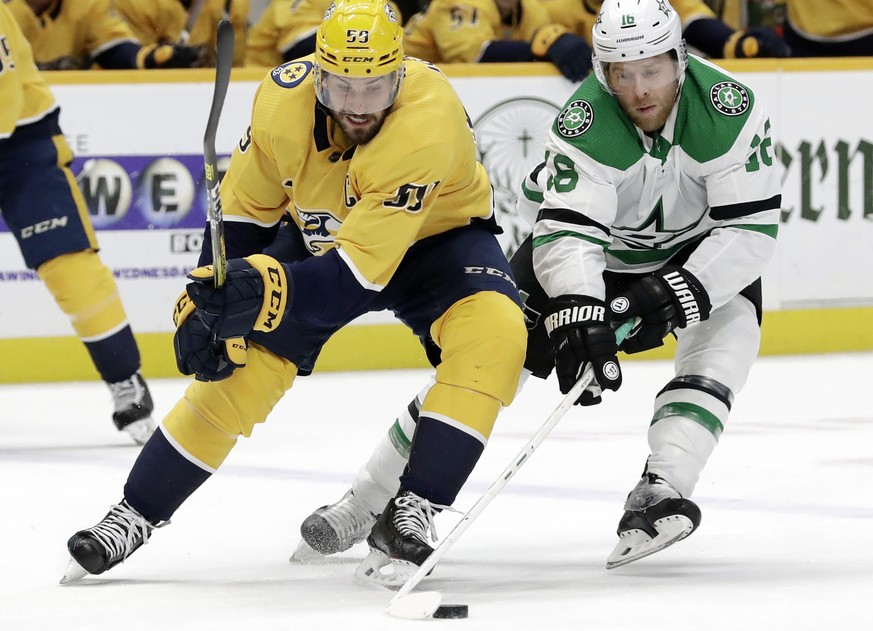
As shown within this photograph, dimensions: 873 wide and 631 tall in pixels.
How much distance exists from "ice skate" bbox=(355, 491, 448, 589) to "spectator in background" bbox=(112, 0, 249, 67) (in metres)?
4.14

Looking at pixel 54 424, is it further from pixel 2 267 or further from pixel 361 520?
pixel 361 520

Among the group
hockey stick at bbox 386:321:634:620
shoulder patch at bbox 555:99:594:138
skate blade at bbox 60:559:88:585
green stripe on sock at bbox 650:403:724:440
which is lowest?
skate blade at bbox 60:559:88:585

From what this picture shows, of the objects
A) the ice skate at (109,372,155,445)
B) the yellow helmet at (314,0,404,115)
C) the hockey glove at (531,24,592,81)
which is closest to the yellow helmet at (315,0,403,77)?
the yellow helmet at (314,0,404,115)

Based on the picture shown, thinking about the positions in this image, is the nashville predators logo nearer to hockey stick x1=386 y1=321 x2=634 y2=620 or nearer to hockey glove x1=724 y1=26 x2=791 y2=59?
hockey stick x1=386 y1=321 x2=634 y2=620

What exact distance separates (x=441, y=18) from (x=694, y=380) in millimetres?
3629

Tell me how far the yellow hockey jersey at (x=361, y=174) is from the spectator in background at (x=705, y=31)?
357cm

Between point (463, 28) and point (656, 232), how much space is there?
3.34 m

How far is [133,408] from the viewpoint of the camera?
16.4ft

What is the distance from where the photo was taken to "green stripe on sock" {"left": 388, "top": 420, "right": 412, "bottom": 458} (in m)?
3.44

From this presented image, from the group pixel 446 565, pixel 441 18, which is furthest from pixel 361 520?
pixel 441 18

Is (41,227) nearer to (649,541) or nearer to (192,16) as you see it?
(192,16)

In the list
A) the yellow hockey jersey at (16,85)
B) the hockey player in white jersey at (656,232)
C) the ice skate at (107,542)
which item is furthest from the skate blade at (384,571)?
the yellow hockey jersey at (16,85)

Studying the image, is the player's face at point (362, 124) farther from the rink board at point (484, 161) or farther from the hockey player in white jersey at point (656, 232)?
the rink board at point (484, 161)

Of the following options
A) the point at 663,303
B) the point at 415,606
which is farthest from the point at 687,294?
Answer: the point at 415,606
